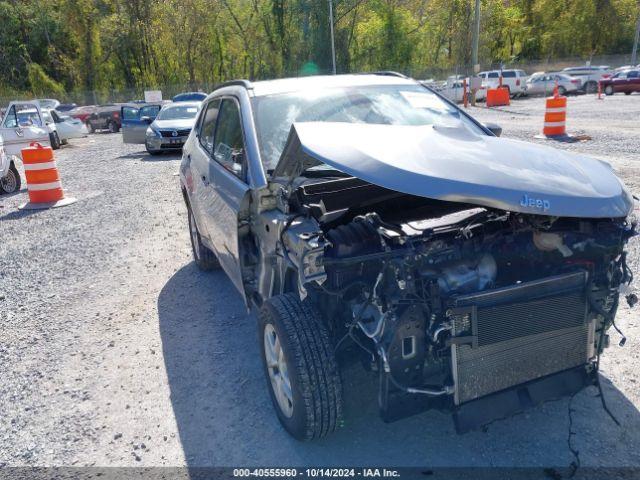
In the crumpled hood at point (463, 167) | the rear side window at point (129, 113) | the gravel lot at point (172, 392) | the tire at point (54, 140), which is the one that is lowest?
the gravel lot at point (172, 392)

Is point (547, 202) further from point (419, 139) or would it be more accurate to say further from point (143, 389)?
point (143, 389)

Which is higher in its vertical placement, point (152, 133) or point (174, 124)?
point (174, 124)

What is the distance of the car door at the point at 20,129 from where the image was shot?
48.9 ft

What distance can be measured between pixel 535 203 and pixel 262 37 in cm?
5773

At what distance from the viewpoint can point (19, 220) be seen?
9.16 m

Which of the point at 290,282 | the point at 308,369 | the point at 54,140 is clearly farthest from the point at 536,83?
the point at 308,369

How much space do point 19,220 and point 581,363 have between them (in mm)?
9080

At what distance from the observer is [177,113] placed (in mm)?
17156

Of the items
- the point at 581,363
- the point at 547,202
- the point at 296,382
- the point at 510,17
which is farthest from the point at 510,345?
the point at 510,17

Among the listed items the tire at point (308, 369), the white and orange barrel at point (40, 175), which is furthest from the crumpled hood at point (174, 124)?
the tire at point (308, 369)

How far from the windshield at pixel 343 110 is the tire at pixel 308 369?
4.08 feet

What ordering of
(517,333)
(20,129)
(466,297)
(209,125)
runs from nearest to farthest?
(466,297)
(517,333)
(209,125)
(20,129)

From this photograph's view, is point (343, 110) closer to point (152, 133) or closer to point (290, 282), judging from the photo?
point (290, 282)

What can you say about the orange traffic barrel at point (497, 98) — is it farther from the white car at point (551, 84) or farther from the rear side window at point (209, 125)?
the rear side window at point (209, 125)
